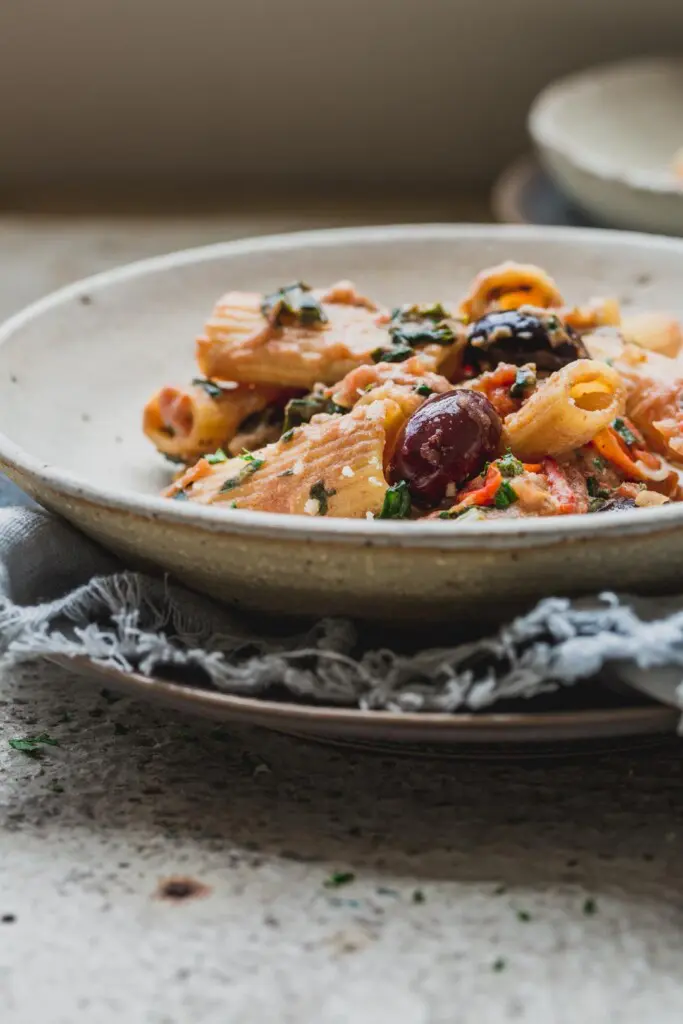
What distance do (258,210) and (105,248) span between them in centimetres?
37

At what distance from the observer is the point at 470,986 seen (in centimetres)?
85

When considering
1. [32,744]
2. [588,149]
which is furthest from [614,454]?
[588,149]

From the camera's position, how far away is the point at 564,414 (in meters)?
1.12

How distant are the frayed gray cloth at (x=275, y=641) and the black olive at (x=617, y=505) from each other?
0.50 ft

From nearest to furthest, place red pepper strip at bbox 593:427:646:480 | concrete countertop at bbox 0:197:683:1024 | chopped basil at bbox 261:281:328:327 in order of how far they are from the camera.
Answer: concrete countertop at bbox 0:197:683:1024, red pepper strip at bbox 593:427:646:480, chopped basil at bbox 261:281:328:327

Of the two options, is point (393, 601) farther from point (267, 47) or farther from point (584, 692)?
point (267, 47)

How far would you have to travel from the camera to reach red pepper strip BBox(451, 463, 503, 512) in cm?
106

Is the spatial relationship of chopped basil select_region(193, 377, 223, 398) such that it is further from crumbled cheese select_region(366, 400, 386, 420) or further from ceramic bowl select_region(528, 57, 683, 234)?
ceramic bowl select_region(528, 57, 683, 234)

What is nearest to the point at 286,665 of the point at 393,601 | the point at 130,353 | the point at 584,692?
the point at 393,601

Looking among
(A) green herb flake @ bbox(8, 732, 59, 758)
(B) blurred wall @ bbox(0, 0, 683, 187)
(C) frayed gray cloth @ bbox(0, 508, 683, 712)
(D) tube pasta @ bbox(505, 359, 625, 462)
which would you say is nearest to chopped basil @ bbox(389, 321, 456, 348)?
(D) tube pasta @ bbox(505, 359, 625, 462)

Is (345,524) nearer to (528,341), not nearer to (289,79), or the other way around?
(528,341)

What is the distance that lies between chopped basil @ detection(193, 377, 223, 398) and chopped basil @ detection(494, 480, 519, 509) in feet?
1.14

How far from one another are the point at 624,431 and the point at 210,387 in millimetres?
382

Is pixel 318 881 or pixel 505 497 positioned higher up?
pixel 505 497
